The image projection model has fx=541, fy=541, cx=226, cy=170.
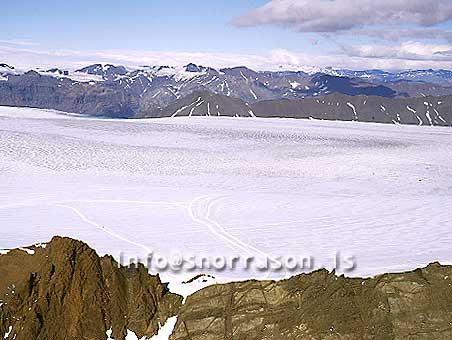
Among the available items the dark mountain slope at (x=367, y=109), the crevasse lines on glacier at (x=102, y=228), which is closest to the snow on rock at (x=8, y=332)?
the crevasse lines on glacier at (x=102, y=228)

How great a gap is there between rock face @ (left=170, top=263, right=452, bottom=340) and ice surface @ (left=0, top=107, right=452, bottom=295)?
2.21 meters

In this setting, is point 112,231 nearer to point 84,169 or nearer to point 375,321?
point 375,321

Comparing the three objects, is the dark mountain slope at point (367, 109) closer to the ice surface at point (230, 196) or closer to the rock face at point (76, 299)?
the ice surface at point (230, 196)

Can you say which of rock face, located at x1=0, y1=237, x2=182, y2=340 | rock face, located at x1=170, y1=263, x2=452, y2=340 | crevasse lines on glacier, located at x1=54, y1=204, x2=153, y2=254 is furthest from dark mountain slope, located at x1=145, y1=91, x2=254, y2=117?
rock face, located at x1=170, y1=263, x2=452, y2=340

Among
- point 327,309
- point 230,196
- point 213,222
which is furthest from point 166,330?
point 230,196

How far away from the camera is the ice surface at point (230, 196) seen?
74.4 feet

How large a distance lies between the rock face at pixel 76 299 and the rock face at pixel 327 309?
1.17 m

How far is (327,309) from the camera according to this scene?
42.2 ft

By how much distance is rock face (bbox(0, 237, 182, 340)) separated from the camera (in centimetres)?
1370

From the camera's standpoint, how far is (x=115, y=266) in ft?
50.1

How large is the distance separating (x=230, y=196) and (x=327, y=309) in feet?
68.6

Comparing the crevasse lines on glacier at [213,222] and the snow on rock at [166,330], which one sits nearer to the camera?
the snow on rock at [166,330]

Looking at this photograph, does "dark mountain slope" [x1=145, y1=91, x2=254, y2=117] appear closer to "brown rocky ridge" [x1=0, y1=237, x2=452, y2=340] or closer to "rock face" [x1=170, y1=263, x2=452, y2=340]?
"brown rocky ridge" [x1=0, y1=237, x2=452, y2=340]

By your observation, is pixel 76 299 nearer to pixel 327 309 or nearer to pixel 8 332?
pixel 8 332
